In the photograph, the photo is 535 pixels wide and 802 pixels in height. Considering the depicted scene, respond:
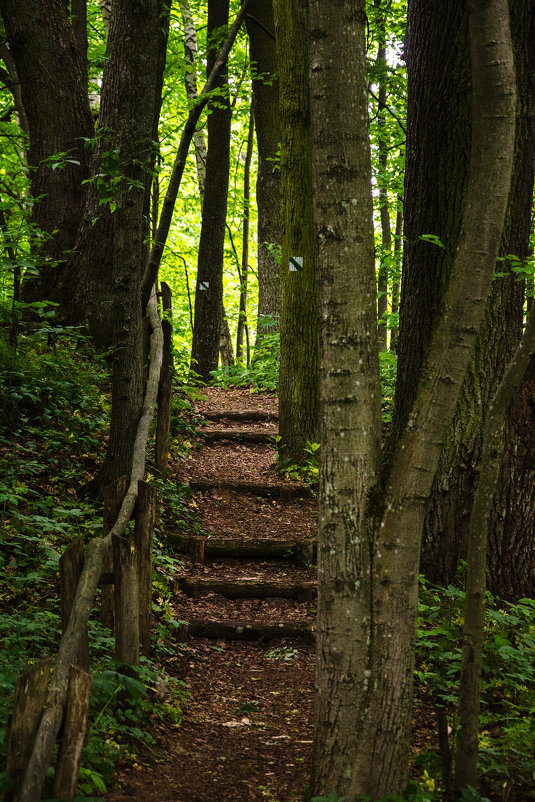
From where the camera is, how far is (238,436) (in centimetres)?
920

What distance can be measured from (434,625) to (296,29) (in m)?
7.16

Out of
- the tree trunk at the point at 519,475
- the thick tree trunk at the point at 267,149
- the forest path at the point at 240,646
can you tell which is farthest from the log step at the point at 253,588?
the thick tree trunk at the point at 267,149

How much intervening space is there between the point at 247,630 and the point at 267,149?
36.0 feet

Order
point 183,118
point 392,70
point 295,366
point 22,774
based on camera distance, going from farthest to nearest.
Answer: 1. point 183,118
2. point 295,366
3. point 392,70
4. point 22,774

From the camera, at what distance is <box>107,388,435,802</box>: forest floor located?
3.23 meters

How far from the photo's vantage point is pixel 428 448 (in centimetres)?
279

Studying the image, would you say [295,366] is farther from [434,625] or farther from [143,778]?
[143,778]

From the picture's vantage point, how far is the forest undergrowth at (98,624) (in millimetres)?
3029

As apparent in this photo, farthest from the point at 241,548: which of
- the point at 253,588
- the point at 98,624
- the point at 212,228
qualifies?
the point at 212,228

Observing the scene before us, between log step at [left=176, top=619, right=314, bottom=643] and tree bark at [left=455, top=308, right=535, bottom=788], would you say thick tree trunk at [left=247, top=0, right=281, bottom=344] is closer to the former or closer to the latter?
log step at [left=176, top=619, right=314, bottom=643]

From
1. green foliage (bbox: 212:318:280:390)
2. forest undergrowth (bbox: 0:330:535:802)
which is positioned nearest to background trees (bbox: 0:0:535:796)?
forest undergrowth (bbox: 0:330:535:802)

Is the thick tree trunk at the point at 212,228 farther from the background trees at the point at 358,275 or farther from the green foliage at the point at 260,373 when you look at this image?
the background trees at the point at 358,275

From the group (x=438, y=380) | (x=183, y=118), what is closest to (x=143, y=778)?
(x=438, y=380)

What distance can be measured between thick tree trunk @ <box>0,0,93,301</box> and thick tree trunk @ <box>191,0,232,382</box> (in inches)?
151
